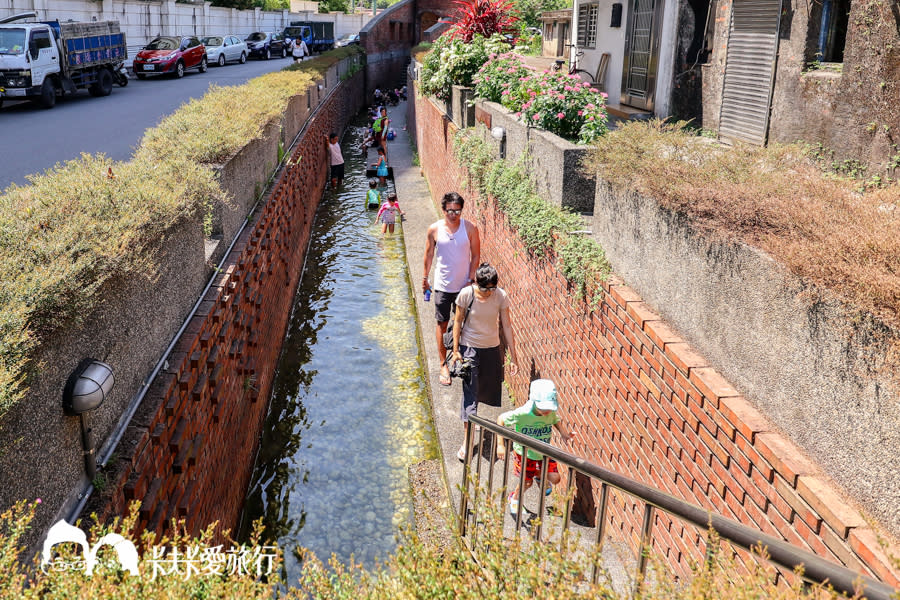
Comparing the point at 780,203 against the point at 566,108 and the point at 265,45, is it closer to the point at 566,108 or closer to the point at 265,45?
the point at 566,108

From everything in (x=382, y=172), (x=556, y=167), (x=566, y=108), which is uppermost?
(x=566, y=108)

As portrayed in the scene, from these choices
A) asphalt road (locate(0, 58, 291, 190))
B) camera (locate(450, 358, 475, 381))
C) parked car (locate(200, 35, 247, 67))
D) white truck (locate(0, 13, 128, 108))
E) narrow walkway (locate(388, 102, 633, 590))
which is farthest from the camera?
parked car (locate(200, 35, 247, 67))

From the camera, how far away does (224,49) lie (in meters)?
35.2

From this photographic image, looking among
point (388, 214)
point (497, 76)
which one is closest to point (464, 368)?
point (497, 76)

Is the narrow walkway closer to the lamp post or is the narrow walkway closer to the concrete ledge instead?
the concrete ledge

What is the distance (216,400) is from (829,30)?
7082 millimetres

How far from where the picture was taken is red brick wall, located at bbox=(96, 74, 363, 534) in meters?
3.88

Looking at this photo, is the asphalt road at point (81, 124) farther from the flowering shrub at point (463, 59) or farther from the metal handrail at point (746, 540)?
the metal handrail at point (746, 540)

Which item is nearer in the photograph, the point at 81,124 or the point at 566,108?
the point at 566,108

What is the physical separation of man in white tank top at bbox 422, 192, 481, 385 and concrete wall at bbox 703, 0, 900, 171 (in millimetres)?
3656

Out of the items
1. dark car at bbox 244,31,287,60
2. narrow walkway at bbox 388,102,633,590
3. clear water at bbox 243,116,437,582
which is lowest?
clear water at bbox 243,116,437,582

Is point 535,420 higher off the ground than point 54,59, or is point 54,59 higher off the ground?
point 54,59

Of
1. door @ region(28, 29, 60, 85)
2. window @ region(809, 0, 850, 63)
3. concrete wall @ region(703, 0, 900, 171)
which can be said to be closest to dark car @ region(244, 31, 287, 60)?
door @ region(28, 29, 60, 85)

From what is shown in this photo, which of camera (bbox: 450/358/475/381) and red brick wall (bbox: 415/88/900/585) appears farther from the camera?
camera (bbox: 450/358/475/381)
